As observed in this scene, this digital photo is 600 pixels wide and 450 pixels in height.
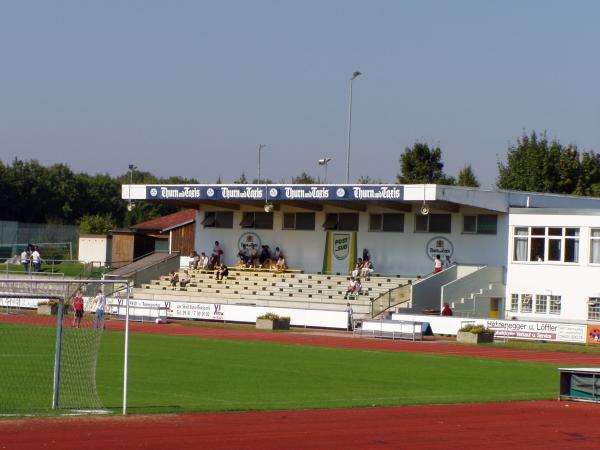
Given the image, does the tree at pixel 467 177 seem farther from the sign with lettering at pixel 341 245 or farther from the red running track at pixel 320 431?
the red running track at pixel 320 431

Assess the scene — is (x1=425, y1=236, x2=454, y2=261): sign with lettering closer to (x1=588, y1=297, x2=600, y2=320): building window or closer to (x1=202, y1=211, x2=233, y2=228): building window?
(x1=588, y1=297, x2=600, y2=320): building window

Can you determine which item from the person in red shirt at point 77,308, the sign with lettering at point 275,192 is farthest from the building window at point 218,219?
the person in red shirt at point 77,308

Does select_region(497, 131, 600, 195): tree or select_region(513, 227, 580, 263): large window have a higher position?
select_region(497, 131, 600, 195): tree

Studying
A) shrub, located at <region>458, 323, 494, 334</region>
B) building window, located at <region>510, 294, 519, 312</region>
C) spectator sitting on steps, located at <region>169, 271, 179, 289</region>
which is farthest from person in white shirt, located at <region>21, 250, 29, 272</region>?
shrub, located at <region>458, 323, 494, 334</region>

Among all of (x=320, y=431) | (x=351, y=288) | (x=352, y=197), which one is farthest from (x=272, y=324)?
(x=320, y=431)

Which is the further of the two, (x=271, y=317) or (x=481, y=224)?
(x=481, y=224)

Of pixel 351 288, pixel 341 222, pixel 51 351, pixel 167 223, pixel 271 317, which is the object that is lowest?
pixel 51 351

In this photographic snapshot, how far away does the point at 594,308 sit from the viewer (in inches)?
2025

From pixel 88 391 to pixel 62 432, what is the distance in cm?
494

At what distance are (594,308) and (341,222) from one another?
1643 centimetres

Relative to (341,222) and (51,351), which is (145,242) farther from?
(51,351)

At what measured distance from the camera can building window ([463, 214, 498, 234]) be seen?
55906 mm

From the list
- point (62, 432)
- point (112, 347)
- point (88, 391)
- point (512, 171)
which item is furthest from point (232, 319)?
point (512, 171)

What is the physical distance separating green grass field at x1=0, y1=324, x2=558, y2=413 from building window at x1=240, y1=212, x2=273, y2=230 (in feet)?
84.8
